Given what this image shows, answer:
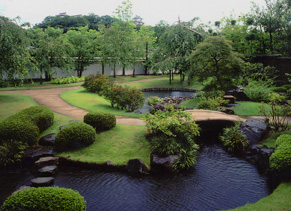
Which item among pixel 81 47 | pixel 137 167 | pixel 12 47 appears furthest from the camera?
pixel 81 47

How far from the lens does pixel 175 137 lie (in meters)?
9.62

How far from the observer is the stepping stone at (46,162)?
28.5ft

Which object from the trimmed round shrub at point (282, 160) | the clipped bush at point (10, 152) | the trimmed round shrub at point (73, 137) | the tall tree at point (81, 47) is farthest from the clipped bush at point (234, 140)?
the tall tree at point (81, 47)

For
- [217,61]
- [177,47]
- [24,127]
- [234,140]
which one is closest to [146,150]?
[234,140]

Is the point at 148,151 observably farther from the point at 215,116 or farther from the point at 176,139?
the point at 215,116

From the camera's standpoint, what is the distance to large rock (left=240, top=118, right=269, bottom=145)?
402 inches

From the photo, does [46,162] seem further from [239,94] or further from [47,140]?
[239,94]

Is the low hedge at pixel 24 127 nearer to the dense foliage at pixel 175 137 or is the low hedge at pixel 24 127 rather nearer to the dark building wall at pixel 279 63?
the dense foliage at pixel 175 137

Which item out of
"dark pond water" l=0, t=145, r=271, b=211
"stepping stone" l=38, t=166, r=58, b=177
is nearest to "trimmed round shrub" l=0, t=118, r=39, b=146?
"dark pond water" l=0, t=145, r=271, b=211

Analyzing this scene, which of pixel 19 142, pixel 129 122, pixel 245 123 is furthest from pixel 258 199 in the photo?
pixel 19 142

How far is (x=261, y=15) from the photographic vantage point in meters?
28.3

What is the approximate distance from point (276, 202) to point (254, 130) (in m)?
4.72

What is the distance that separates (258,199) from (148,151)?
4.03m

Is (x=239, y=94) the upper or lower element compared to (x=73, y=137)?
upper
